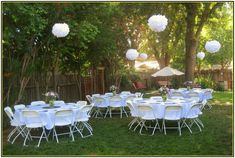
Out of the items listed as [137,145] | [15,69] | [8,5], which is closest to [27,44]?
[15,69]

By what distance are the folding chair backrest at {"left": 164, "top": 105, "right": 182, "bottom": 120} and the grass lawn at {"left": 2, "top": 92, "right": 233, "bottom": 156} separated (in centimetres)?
41

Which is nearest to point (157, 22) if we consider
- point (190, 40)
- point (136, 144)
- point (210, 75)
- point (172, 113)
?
point (172, 113)

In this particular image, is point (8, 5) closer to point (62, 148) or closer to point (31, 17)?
point (31, 17)

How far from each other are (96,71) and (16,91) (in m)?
7.76

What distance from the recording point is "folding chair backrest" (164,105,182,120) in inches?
311

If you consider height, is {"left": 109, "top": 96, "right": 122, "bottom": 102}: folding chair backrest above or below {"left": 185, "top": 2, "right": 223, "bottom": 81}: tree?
below

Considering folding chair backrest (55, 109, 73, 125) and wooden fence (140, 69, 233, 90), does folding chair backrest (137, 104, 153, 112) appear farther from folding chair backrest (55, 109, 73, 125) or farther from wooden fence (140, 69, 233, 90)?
wooden fence (140, 69, 233, 90)

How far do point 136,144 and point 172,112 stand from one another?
1.34 meters

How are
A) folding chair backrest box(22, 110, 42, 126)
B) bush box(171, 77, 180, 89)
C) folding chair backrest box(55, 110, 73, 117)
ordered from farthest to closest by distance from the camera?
bush box(171, 77, 180, 89)
folding chair backrest box(55, 110, 73, 117)
folding chair backrest box(22, 110, 42, 126)

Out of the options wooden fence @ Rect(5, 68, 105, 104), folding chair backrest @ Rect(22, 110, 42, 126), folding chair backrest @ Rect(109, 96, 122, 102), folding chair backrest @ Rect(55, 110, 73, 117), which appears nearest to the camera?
folding chair backrest @ Rect(22, 110, 42, 126)

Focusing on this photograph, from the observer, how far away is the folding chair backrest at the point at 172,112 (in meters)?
7.89

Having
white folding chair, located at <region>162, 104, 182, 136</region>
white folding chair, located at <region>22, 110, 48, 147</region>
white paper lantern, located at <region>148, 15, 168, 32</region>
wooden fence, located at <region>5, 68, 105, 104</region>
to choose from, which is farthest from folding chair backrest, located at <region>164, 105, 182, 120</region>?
wooden fence, located at <region>5, 68, 105, 104</region>

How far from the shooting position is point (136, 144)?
7180 mm

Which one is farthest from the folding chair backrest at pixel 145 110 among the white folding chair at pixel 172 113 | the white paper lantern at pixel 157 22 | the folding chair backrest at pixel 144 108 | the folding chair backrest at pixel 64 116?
the white paper lantern at pixel 157 22
